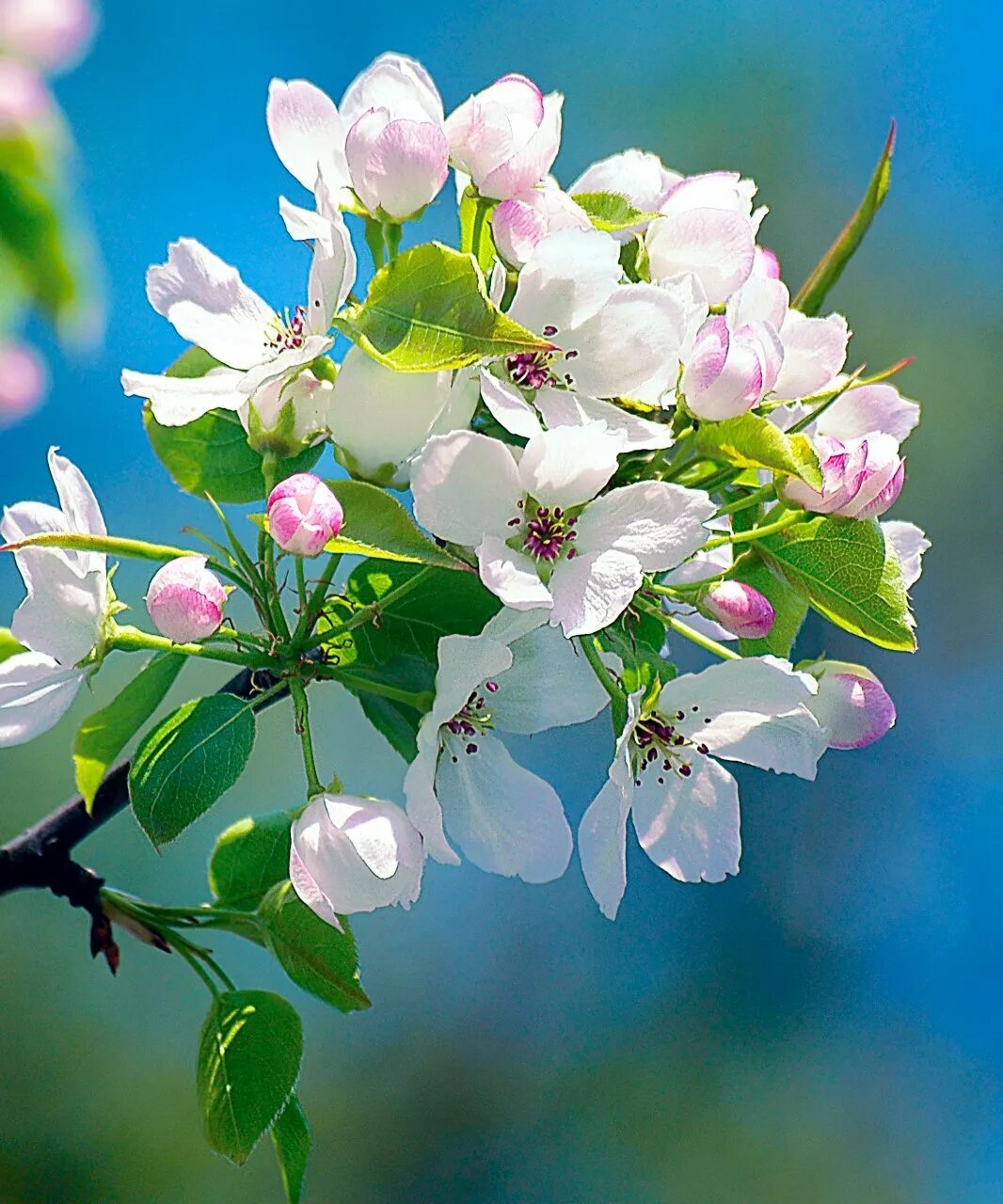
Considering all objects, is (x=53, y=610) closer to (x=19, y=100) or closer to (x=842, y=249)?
(x=842, y=249)

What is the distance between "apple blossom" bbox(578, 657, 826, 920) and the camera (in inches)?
22.1

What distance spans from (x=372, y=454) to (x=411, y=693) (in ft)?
0.37

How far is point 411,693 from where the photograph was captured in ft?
1.91

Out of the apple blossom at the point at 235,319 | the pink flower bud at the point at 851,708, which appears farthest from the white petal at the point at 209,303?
the pink flower bud at the point at 851,708

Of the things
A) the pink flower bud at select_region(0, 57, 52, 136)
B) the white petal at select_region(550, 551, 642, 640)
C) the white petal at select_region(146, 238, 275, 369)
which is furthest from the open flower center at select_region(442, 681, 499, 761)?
the pink flower bud at select_region(0, 57, 52, 136)

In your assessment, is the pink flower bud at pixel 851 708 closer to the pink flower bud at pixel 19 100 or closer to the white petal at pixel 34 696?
the white petal at pixel 34 696

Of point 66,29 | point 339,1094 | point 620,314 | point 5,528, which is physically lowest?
point 339,1094

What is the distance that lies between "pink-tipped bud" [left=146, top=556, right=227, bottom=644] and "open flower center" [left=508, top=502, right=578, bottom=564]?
13 cm

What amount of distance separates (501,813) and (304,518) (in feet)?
0.59

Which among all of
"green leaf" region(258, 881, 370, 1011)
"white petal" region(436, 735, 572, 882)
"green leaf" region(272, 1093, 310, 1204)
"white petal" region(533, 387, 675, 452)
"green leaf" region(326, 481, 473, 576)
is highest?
"white petal" region(533, 387, 675, 452)

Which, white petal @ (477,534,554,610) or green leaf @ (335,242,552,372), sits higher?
green leaf @ (335,242,552,372)

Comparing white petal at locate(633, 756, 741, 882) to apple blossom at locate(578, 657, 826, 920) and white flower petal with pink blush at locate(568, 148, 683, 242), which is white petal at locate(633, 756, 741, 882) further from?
white flower petal with pink blush at locate(568, 148, 683, 242)

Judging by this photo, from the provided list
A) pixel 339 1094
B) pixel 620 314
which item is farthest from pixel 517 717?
pixel 339 1094

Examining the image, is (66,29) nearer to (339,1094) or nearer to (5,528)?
(5,528)
